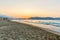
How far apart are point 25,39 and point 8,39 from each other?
5.03ft

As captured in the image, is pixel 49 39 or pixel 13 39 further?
pixel 49 39

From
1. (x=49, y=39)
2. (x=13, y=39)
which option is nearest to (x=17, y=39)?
(x=13, y=39)

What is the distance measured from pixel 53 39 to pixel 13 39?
379cm

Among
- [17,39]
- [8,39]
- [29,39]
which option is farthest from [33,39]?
[8,39]

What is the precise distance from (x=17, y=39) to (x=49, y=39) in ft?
10.0

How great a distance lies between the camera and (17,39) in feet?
38.8

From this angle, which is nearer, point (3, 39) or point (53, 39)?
point (3, 39)

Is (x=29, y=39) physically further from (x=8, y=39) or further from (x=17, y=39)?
(x=8, y=39)

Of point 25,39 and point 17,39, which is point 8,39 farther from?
point 25,39

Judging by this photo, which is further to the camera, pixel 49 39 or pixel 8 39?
pixel 49 39

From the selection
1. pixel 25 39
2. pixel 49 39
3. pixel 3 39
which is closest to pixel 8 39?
pixel 3 39

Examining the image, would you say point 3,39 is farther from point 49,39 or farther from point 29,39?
point 49,39

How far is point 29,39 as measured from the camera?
12.1 meters

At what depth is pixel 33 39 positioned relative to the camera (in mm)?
12156
